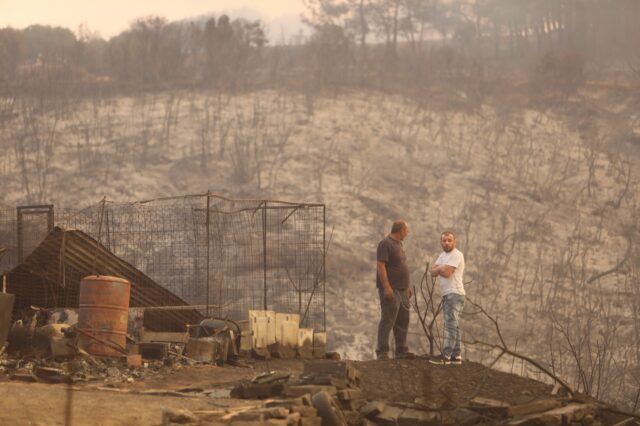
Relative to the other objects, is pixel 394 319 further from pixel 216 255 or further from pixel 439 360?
pixel 216 255

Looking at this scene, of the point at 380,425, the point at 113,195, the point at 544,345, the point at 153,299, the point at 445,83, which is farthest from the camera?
the point at 445,83

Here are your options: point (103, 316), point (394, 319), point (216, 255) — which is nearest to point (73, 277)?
point (103, 316)

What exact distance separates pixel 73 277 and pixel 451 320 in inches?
231

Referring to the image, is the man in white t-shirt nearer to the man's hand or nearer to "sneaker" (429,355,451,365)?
"sneaker" (429,355,451,365)

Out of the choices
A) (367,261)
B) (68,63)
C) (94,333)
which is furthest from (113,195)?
(94,333)

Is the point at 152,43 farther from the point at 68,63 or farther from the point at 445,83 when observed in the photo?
the point at 445,83

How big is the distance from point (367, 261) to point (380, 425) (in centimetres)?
2456

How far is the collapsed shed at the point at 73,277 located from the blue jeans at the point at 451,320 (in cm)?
451

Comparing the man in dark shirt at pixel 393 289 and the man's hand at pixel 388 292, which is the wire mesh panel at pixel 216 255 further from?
the man's hand at pixel 388 292

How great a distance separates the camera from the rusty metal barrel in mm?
13391

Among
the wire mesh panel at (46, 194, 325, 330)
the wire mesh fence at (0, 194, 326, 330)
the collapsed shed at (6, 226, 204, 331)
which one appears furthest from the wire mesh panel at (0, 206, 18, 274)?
the collapsed shed at (6, 226, 204, 331)

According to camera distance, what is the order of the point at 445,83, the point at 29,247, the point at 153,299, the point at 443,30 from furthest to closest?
the point at 443,30, the point at 445,83, the point at 29,247, the point at 153,299

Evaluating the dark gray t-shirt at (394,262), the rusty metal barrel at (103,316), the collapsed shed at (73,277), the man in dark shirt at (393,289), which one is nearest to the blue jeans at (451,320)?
the man in dark shirt at (393,289)

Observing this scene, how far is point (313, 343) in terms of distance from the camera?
1623 cm
